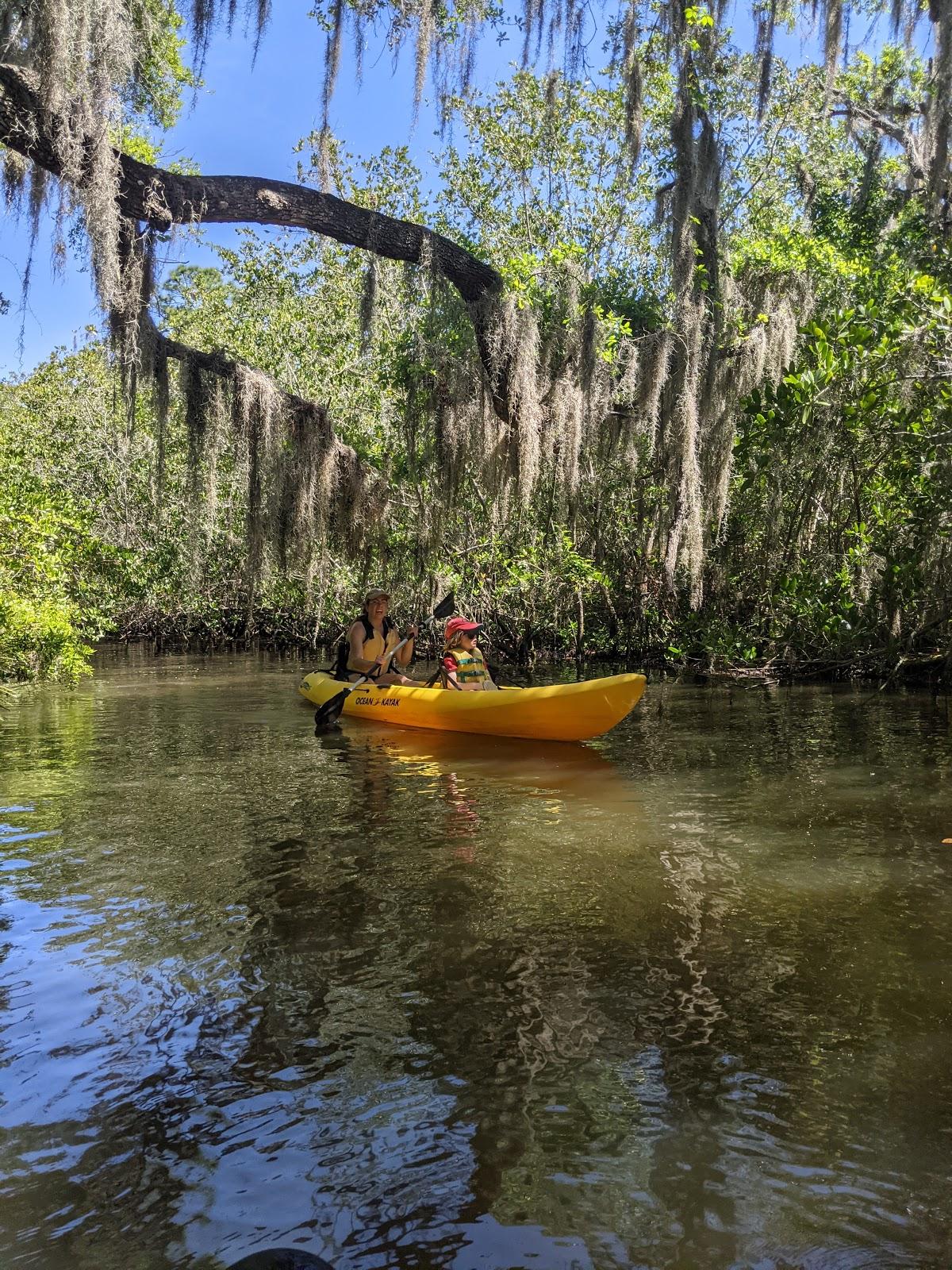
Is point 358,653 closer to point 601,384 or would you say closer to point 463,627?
point 463,627

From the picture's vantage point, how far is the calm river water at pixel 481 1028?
2545mm

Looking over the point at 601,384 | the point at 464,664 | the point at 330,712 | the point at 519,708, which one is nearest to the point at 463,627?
the point at 464,664

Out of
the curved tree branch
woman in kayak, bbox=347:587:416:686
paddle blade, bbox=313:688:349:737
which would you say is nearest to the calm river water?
paddle blade, bbox=313:688:349:737

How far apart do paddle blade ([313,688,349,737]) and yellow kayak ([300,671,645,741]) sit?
1.21 feet

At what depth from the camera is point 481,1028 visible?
360 centimetres

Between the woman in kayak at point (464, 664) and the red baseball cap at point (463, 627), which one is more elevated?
the red baseball cap at point (463, 627)

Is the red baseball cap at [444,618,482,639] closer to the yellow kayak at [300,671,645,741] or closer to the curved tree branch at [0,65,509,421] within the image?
the yellow kayak at [300,671,645,741]

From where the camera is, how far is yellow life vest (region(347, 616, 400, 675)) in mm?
12148

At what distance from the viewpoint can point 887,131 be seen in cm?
1631

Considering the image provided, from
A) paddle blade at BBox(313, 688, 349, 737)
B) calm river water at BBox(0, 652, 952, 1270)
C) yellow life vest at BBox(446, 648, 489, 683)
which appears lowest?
calm river water at BBox(0, 652, 952, 1270)

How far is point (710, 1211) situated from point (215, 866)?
→ 11.9ft

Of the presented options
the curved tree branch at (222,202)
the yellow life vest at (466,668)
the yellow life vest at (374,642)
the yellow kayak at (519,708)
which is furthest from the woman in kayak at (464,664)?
the curved tree branch at (222,202)

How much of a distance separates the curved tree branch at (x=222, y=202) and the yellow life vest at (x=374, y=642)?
13.2ft

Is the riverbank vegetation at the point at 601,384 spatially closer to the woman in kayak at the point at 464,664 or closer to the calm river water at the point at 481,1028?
the woman in kayak at the point at 464,664
